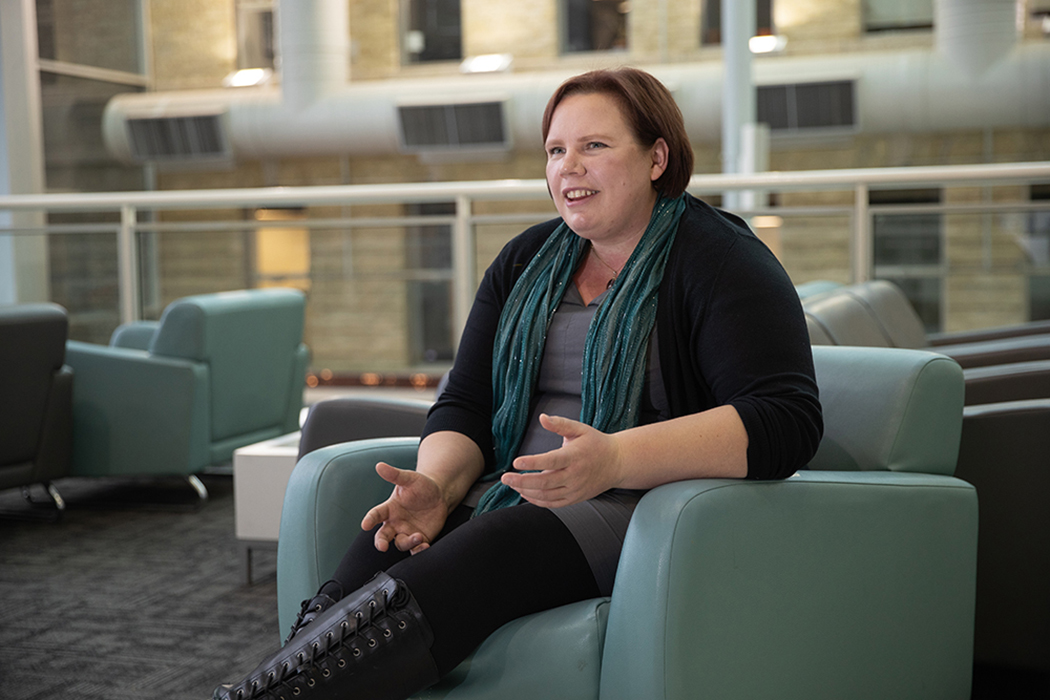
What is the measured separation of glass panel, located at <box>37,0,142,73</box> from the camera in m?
9.51

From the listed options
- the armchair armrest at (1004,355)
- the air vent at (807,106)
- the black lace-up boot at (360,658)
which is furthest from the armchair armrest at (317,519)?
the air vent at (807,106)

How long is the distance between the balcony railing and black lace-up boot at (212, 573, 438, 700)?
7.70 feet

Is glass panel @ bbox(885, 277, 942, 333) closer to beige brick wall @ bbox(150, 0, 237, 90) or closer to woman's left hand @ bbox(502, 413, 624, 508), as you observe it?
woman's left hand @ bbox(502, 413, 624, 508)

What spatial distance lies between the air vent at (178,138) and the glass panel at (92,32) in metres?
0.83

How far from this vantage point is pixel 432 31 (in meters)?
10.1

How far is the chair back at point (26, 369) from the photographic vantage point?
3.37 meters

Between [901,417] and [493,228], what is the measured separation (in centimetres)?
264

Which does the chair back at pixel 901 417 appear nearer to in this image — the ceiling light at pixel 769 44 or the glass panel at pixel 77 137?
the ceiling light at pixel 769 44

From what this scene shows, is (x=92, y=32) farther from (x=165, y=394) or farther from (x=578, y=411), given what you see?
(x=578, y=411)

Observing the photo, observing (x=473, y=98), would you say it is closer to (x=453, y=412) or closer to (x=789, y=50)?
(x=789, y=50)

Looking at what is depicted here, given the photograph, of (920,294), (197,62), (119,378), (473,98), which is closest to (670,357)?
(119,378)

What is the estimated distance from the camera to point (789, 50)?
9016 millimetres

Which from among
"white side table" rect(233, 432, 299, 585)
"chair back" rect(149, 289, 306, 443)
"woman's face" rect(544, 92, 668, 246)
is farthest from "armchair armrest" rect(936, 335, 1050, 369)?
"chair back" rect(149, 289, 306, 443)

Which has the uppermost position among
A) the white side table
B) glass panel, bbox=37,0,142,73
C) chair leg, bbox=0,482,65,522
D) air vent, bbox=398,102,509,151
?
glass panel, bbox=37,0,142,73
